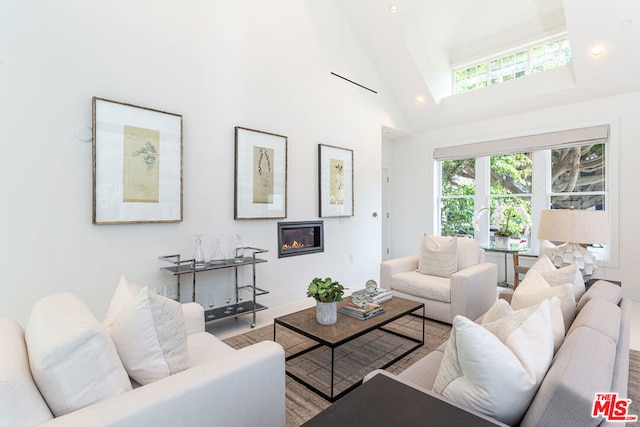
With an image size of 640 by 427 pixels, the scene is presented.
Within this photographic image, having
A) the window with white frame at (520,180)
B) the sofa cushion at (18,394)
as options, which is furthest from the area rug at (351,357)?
the window with white frame at (520,180)

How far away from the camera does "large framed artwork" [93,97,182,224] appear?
2727mm

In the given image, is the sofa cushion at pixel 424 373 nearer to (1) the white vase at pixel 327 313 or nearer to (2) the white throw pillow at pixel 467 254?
(1) the white vase at pixel 327 313

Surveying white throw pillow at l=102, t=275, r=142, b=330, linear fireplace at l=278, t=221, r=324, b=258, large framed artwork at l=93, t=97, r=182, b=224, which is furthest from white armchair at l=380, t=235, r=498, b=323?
white throw pillow at l=102, t=275, r=142, b=330

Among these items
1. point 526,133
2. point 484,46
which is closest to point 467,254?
point 526,133

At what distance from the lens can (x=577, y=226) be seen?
2.55m

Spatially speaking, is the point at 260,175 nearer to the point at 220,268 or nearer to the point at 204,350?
the point at 220,268

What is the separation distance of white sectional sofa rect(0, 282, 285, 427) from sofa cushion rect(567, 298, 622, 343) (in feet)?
4.30

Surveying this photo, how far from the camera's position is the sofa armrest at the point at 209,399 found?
3.25ft

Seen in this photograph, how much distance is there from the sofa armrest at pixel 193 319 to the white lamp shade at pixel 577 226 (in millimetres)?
2840

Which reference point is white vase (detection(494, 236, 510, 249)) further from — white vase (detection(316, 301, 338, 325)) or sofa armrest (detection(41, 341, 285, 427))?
sofa armrest (detection(41, 341, 285, 427))

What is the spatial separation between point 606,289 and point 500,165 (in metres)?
3.85

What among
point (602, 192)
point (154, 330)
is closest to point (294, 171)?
point (154, 330)

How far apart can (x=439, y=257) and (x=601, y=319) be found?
223 centimetres

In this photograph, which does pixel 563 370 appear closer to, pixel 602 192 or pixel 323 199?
pixel 323 199
